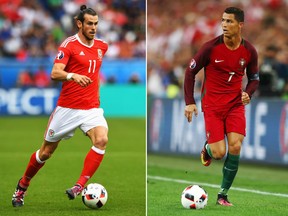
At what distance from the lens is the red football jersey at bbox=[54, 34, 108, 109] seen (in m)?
9.32

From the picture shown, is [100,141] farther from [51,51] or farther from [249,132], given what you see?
[51,51]

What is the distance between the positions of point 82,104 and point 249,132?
611 cm

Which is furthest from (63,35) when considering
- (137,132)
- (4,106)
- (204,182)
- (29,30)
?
(204,182)

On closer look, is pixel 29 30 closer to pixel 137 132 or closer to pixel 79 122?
pixel 137 132

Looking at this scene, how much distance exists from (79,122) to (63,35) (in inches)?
769

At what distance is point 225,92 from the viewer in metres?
9.52

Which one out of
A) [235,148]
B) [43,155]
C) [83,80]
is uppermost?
[83,80]

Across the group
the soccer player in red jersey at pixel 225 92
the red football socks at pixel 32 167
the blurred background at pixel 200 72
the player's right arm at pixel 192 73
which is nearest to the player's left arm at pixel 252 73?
the soccer player in red jersey at pixel 225 92

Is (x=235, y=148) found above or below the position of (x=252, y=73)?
below

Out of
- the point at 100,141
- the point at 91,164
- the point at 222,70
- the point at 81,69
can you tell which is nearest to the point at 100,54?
the point at 81,69

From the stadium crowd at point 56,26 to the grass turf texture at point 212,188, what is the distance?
11.0 meters

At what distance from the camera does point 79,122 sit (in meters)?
9.41

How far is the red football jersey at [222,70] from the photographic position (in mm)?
9406

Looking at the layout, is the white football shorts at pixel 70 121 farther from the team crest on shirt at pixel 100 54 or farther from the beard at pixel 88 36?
the beard at pixel 88 36
